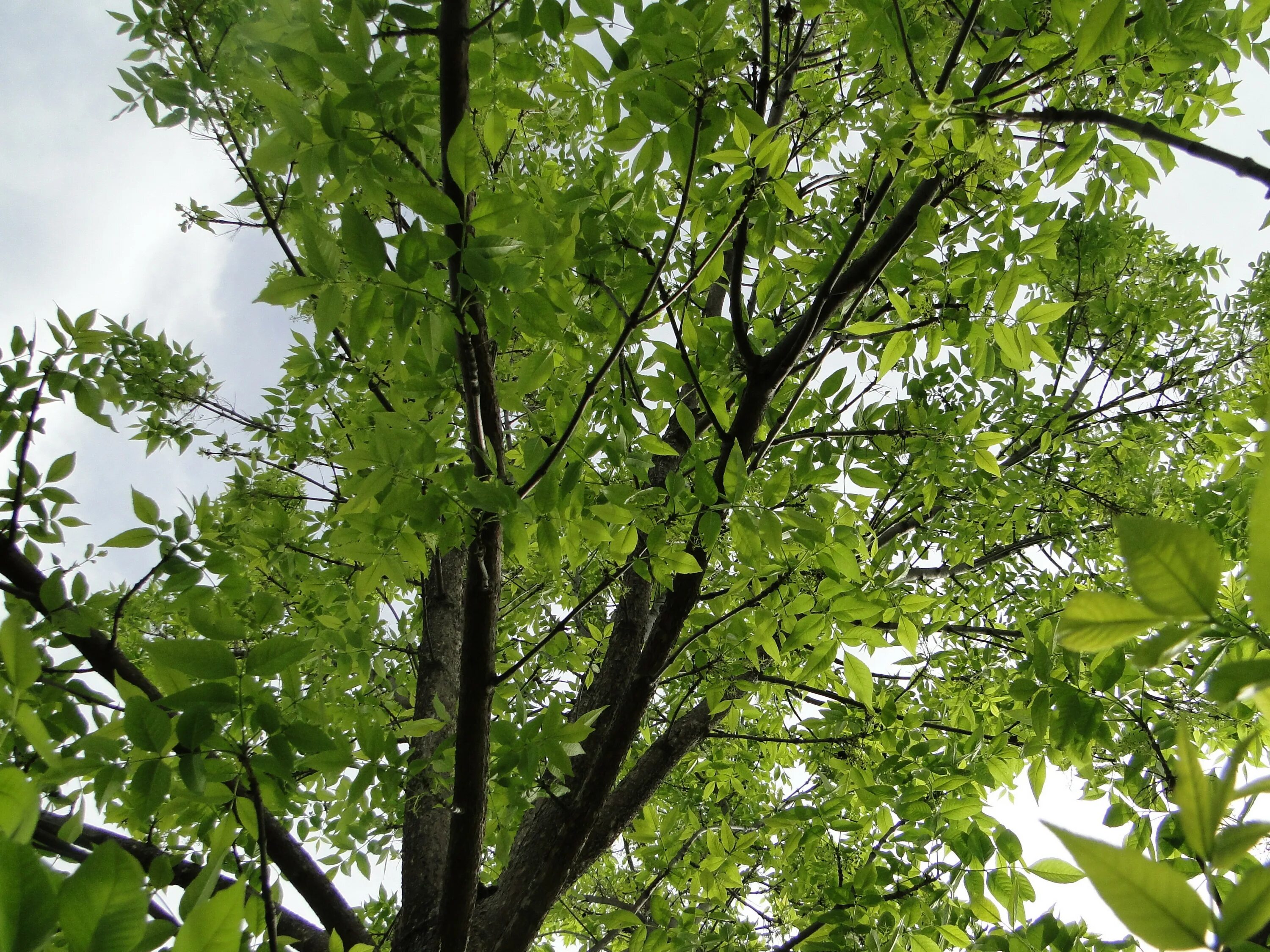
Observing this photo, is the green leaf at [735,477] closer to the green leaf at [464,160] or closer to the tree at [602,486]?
the tree at [602,486]

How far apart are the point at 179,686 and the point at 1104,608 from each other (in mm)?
1455

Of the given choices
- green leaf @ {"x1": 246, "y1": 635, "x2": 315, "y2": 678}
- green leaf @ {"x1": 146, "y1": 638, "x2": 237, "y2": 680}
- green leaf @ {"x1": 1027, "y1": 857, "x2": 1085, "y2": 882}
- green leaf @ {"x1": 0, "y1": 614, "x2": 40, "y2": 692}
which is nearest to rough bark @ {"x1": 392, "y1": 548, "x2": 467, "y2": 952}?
green leaf @ {"x1": 246, "y1": 635, "x2": 315, "y2": 678}

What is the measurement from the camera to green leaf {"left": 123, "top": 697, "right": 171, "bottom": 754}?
1076 millimetres

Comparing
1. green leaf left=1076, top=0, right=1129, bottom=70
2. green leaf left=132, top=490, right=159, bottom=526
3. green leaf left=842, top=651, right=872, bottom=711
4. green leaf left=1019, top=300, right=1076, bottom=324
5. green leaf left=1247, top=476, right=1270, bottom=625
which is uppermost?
green leaf left=1019, top=300, right=1076, bottom=324

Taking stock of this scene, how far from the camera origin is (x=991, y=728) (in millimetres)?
3057

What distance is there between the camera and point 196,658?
1052mm

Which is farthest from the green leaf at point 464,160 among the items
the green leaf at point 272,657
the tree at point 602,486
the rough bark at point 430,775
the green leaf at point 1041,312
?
the green leaf at point 1041,312

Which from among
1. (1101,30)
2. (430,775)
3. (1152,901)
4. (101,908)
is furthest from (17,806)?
(1101,30)

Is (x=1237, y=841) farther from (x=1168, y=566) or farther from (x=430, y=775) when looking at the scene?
(x=430, y=775)

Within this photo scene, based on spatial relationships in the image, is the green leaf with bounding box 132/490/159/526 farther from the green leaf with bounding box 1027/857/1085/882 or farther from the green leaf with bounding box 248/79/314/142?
the green leaf with bounding box 1027/857/1085/882

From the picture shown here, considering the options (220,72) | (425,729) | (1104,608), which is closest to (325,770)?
(425,729)

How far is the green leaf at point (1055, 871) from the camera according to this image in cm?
191

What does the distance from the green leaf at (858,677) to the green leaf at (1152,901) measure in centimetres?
174

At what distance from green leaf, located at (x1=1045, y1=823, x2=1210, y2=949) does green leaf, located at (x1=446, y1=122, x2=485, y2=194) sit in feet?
4.28
